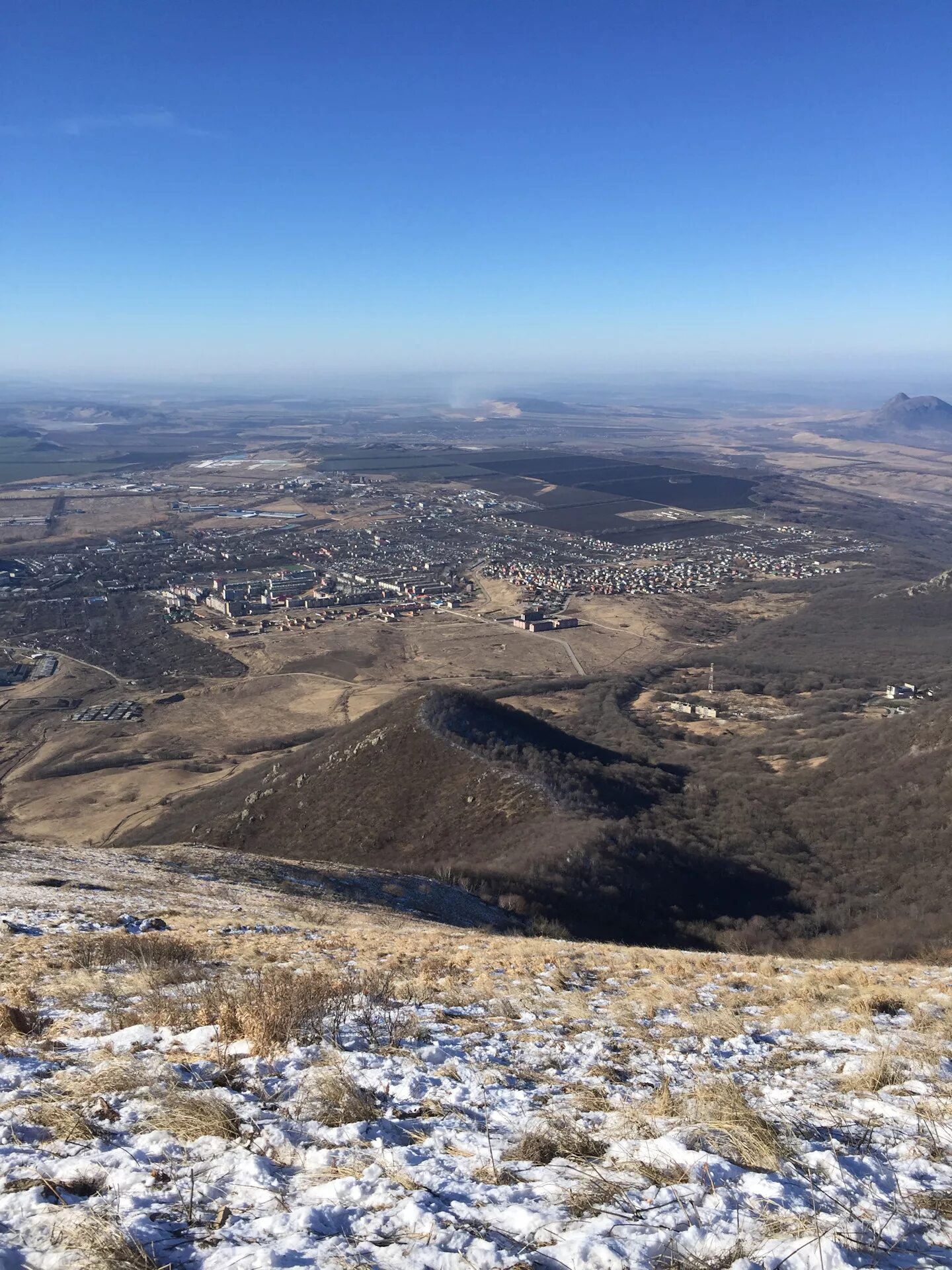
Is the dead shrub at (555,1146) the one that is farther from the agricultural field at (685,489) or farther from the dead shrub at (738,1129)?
the agricultural field at (685,489)

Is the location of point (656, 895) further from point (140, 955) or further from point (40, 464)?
point (40, 464)

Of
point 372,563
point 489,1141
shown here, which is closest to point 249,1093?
point 489,1141

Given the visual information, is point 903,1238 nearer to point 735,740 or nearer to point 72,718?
point 735,740

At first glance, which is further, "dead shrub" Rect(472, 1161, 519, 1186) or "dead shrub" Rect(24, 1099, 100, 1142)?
"dead shrub" Rect(24, 1099, 100, 1142)

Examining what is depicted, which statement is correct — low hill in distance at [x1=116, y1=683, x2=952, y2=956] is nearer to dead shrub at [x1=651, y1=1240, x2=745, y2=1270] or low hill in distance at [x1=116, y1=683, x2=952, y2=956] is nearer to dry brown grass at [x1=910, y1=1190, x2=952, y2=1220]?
dry brown grass at [x1=910, y1=1190, x2=952, y2=1220]

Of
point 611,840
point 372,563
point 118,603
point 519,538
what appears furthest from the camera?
point 519,538

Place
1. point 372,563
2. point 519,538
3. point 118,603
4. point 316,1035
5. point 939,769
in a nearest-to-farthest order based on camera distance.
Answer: point 316,1035
point 939,769
point 118,603
point 372,563
point 519,538

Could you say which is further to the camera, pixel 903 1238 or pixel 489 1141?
pixel 489 1141

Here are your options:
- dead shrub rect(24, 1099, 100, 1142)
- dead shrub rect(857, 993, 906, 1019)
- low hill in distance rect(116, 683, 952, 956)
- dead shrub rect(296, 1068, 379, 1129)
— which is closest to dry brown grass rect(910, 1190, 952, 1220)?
dead shrub rect(296, 1068, 379, 1129)
